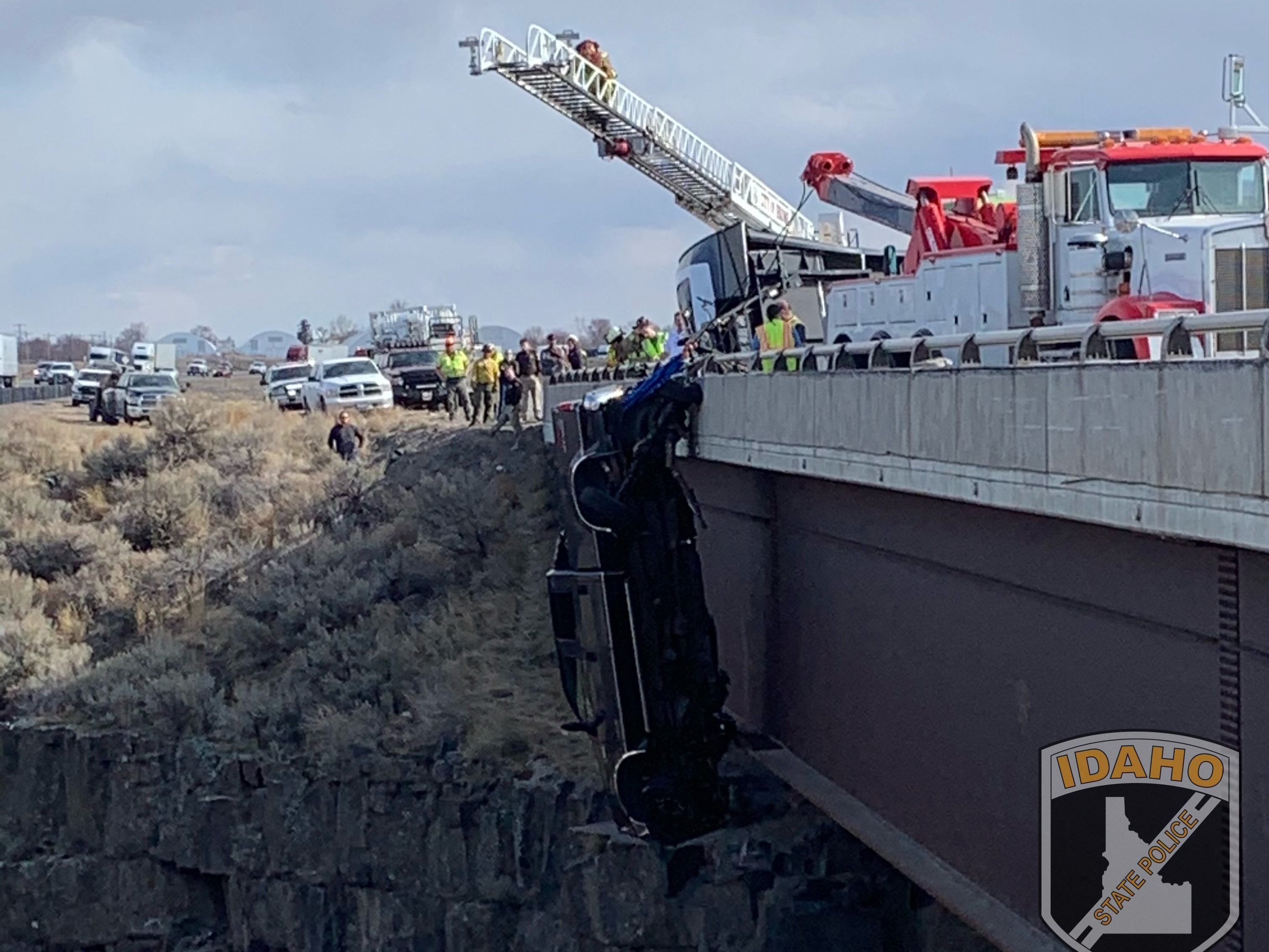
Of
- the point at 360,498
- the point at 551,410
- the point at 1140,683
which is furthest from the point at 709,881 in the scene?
the point at 360,498

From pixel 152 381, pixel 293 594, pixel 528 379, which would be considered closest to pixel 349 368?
pixel 152 381

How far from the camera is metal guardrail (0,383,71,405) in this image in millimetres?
65250

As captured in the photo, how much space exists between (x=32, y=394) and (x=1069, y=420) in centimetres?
6711

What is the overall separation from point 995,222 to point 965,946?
1059cm

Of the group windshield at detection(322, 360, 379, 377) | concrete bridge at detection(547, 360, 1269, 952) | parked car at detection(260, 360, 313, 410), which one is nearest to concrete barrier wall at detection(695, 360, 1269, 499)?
concrete bridge at detection(547, 360, 1269, 952)

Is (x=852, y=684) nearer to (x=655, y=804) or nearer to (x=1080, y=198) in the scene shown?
(x=655, y=804)

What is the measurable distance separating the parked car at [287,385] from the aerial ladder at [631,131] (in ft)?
42.9

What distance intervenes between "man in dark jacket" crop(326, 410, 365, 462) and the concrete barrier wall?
851 inches

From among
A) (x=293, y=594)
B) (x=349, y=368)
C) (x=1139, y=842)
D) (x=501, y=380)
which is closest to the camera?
(x=1139, y=842)

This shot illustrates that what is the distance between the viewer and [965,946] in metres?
10.8

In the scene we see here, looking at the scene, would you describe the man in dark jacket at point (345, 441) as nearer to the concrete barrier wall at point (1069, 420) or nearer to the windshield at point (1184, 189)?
the windshield at point (1184, 189)

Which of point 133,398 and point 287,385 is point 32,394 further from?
point 287,385

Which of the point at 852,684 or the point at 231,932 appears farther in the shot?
the point at 231,932

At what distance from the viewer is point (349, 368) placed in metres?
42.2
